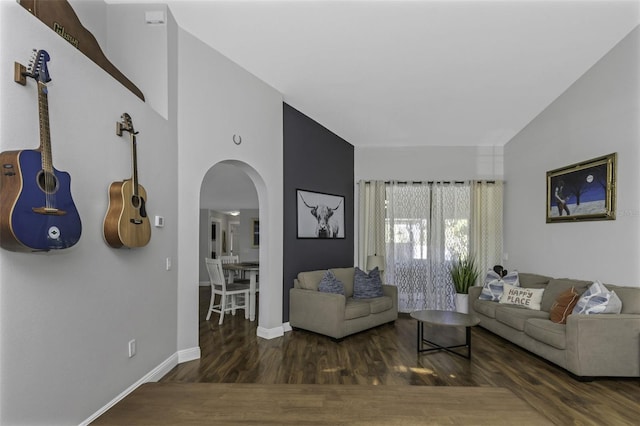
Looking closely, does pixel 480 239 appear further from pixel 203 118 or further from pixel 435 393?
pixel 203 118

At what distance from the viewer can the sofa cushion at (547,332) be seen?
325cm

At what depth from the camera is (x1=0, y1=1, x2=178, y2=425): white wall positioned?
1.58 meters

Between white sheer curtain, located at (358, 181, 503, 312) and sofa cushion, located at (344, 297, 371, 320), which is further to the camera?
white sheer curtain, located at (358, 181, 503, 312)

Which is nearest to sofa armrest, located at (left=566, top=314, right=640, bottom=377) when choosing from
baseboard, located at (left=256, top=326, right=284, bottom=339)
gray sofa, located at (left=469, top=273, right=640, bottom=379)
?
gray sofa, located at (left=469, top=273, right=640, bottom=379)

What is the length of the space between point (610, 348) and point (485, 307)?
1.59 meters

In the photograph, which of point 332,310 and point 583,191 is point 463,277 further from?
point 332,310

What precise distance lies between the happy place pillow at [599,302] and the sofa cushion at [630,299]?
0.25ft

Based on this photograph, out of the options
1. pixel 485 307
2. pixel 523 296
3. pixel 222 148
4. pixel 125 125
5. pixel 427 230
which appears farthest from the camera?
pixel 427 230

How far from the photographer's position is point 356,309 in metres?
4.32

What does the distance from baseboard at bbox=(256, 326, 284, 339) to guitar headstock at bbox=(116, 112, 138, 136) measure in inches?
111

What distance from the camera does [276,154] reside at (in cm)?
454

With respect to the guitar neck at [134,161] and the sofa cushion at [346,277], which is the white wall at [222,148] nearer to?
the guitar neck at [134,161]

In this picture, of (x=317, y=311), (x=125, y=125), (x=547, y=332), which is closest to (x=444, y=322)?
(x=547, y=332)

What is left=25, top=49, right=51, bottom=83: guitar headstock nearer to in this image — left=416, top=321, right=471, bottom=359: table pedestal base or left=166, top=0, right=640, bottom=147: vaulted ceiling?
left=166, top=0, right=640, bottom=147: vaulted ceiling
